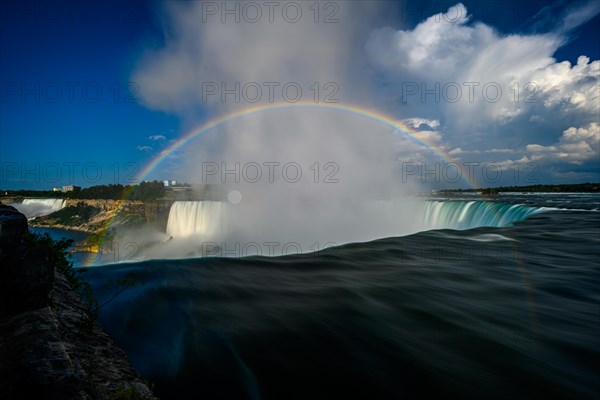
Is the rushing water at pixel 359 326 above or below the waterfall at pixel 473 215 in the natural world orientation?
below

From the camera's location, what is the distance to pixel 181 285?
7.26 meters

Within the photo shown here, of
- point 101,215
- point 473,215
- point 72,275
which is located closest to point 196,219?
point 473,215

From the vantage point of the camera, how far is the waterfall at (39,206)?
6512cm

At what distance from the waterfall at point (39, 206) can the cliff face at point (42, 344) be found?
8244cm

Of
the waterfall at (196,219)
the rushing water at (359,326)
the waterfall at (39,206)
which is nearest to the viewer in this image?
the rushing water at (359,326)

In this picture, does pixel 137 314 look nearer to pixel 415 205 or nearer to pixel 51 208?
pixel 415 205

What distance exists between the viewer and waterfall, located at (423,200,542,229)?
75.8 feet

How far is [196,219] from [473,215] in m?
32.9

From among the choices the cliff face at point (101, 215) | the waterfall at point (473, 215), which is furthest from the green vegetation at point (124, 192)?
the waterfall at point (473, 215)

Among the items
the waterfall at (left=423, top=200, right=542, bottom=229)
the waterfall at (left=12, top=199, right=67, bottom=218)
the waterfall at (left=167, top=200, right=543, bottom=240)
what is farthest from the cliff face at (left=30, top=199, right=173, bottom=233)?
the waterfall at (left=423, top=200, right=542, bottom=229)

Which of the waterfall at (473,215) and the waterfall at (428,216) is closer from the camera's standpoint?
the waterfall at (473,215)

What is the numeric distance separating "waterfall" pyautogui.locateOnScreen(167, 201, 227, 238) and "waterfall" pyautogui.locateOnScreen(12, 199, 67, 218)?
45.9m

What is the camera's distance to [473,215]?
81.0 feet

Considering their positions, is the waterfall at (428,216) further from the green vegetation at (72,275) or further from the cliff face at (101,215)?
the green vegetation at (72,275)
